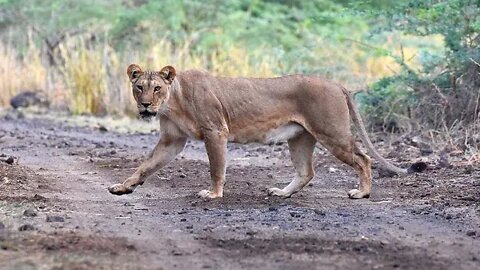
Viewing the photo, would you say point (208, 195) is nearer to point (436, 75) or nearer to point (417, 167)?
point (417, 167)

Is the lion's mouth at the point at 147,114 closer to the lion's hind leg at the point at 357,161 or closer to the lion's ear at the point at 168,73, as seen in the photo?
the lion's ear at the point at 168,73

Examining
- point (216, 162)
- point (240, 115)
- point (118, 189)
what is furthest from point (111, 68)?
point (216, 162)

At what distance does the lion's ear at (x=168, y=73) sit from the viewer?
28.7 feet

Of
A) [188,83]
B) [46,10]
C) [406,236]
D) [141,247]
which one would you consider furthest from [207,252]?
[46,10]

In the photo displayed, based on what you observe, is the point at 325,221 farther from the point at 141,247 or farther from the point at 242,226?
the point at 141,247

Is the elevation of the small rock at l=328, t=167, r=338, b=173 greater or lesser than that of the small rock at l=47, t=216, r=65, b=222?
lesser

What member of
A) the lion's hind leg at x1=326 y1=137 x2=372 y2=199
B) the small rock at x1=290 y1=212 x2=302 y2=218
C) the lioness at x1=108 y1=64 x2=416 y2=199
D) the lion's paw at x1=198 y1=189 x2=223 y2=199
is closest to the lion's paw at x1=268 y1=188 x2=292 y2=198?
the lioness at x1=108 y1=64 x2=416 y2=199

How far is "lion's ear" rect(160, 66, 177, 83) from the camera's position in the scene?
8750 mm

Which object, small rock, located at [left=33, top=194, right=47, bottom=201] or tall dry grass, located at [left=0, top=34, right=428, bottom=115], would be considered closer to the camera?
small rock, located at [left=33, top=194, right=47, bottom=201]

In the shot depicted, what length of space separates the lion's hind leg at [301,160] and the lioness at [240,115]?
0.02 metres

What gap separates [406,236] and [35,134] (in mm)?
9249

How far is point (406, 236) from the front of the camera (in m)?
6.83

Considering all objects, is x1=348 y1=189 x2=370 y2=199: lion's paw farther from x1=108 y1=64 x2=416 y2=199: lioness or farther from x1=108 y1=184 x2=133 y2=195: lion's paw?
x1=108 y1=184 x2=133 y2=195: lion's paw

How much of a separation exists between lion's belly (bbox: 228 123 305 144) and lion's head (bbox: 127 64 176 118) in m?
0.76
